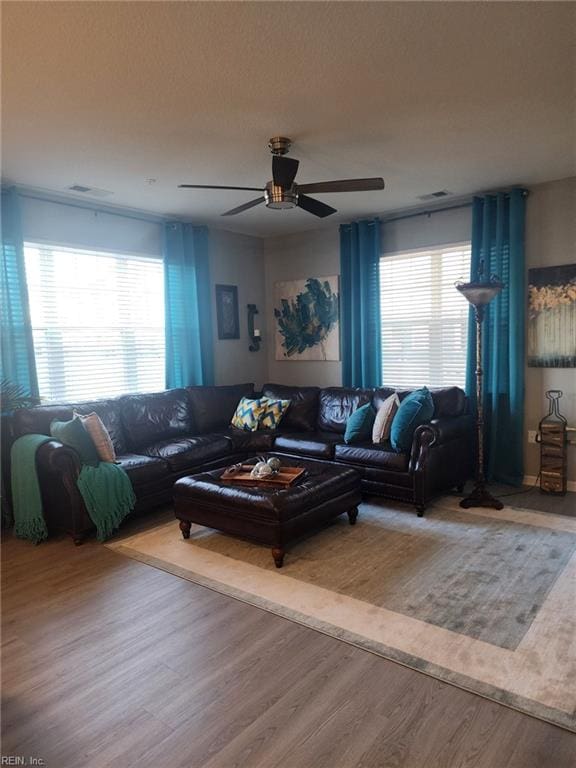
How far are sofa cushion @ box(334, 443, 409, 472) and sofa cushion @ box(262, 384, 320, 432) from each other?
0.78m

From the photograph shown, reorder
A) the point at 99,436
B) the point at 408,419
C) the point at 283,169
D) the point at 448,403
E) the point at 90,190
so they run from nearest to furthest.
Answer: the point at 283,169 → the point at 99,436 → the point at 408,419 → the point at 90,190 → the point at 448,403

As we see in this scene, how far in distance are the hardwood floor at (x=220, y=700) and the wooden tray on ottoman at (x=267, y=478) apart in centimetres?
84

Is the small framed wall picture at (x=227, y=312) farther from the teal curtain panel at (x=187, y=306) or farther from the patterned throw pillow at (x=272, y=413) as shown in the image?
the patterned throw pillow at (x=272, y=413)

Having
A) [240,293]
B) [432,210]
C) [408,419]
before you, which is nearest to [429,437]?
[408,419]

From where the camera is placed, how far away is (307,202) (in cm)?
346

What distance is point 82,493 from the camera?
364 centimetres

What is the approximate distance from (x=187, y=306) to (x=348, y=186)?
2.91 metres

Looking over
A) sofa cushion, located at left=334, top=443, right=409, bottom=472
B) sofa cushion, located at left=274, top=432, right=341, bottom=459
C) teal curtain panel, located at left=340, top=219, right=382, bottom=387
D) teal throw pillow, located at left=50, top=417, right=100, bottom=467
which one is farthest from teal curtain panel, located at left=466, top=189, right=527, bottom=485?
teal throw pillow, located at left=50, top=417, right=100, bottom=467

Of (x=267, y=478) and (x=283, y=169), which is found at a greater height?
(x=283, y=169)

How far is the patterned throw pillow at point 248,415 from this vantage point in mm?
5281

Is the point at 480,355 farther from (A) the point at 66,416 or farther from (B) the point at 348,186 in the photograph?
(A) the point at 66,416

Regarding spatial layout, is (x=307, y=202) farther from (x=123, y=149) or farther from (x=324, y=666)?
(x=324, y=666)

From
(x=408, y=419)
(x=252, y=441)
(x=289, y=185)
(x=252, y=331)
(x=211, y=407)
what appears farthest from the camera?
(x=252, y=331)

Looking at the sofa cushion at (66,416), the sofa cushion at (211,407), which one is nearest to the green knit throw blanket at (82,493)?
the sofa cushion at (66,416)
